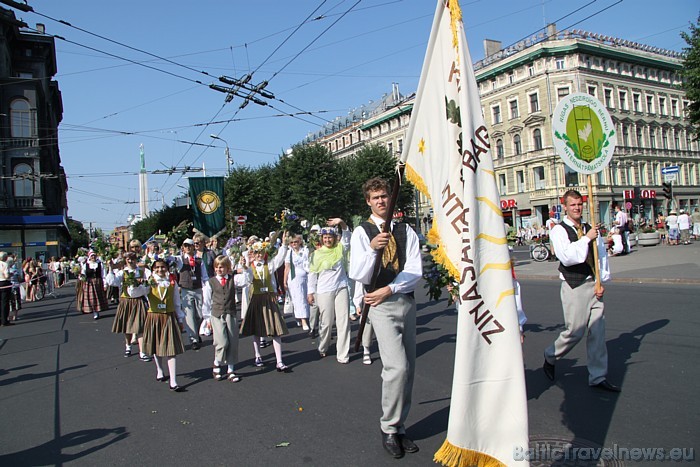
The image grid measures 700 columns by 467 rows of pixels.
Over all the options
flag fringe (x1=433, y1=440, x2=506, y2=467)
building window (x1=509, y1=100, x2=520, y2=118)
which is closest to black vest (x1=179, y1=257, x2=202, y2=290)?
flag fringe (x1=433, y1=440, x2=506, y2=467)

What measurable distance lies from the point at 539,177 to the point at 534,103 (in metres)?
7.20

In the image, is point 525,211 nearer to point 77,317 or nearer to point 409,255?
point 77,317

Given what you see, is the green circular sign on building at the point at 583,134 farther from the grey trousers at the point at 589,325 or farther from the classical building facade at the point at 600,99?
the classical building facade at the point at 600,99

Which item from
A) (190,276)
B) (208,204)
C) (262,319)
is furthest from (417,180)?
(208,204)

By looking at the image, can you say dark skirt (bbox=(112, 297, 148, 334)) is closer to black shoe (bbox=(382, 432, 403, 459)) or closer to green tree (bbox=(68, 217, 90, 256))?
black shoe (bbox=(382, 432, 403, 459))

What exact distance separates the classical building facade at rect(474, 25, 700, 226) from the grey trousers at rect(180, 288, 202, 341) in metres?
41.8

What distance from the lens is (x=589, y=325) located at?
515 cm

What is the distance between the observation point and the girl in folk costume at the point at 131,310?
827cm

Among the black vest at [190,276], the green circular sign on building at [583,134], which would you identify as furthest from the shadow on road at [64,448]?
the green circular sign on building at [583,134]

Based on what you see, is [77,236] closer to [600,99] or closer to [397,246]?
[600,99]

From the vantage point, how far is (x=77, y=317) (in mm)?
14977

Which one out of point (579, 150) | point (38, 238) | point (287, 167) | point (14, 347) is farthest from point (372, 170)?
point (579, 150)

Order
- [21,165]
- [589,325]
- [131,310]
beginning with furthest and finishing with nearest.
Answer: [21,165]
[131,310]
[589,325]

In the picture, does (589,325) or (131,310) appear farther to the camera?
(131,310)
